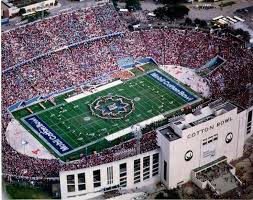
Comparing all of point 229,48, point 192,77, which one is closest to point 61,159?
point 192,77

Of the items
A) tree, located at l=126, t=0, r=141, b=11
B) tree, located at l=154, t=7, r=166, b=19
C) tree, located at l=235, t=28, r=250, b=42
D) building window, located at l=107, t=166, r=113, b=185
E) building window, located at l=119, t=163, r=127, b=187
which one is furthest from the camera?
tree, located at l=126, t=0, r=141, b=11

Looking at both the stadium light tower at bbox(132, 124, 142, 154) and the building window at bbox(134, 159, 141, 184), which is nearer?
the building window at bbox(134, 159, 141, 184)

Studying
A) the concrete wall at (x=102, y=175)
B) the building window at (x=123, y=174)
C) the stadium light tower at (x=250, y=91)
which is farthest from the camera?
the stadium light tower at (x=250, y=91)

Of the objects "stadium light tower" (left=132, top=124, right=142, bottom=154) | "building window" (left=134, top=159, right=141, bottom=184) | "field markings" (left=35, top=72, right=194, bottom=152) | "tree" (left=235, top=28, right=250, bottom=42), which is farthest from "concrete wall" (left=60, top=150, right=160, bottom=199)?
"tree" (left=235, top=28, right=250, bottom=42)

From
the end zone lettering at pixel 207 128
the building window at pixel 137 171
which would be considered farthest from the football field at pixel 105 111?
the end zone lettering at pixel 207 128

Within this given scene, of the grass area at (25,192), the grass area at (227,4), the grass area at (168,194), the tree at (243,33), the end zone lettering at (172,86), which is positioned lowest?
the end zone lettering at (172,86)

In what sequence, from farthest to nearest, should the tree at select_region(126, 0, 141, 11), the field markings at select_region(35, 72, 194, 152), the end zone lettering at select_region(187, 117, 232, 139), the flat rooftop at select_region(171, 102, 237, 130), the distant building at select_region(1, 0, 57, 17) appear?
1. the tree at select_region(126, 0, 141, 11)
2. the distant building at select_region(1, 0, 57, 17)
3. the field markings at select_region(35, 72, 194, 152)
4. the flat rooftop at select_region(171, 102, 237, 130)
5. the end zone lettering at select_region(187, 117, 232, 139)

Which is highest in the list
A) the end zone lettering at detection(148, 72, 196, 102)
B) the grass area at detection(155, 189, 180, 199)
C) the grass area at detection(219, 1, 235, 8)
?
the grass area at detection(219, 1, 235, 8)

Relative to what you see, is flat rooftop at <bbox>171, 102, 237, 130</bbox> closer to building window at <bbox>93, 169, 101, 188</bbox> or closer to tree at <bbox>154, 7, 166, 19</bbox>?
building window at <bbox>93, 169, 101, 188</bbox>

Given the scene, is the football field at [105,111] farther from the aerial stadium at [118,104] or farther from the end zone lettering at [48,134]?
the aerial stadium at [118,104]
